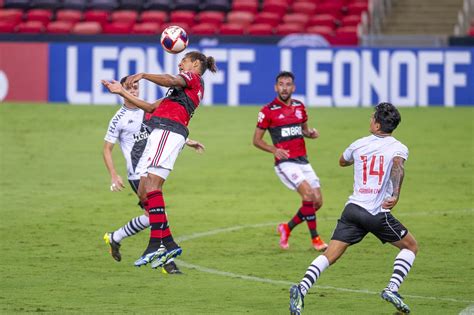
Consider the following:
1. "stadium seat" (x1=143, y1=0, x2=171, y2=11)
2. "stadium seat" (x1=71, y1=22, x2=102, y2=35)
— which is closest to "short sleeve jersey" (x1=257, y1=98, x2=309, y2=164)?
"stadium seat" (x1=71, y1=22, x2=102, y2=35)

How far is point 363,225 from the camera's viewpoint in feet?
35.6

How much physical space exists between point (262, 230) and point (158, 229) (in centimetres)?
507

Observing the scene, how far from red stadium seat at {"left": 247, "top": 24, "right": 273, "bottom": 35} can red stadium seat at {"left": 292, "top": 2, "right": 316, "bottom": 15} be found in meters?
1.78

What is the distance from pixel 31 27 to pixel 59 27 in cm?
82

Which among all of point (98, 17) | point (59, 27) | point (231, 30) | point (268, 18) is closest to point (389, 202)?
point (231, 30)

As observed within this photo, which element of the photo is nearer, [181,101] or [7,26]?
[181,101]

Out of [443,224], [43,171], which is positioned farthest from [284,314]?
[43,171]

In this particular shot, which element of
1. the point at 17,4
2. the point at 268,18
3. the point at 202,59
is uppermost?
the point at 202,59

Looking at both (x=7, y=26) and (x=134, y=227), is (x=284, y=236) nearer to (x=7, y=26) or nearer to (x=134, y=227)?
(x=134, y=227)

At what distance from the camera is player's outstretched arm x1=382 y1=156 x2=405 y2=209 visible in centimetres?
1074

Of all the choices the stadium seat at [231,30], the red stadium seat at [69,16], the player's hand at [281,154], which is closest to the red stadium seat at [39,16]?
the red stadium seat at [69,16]

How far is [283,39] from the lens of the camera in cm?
3034

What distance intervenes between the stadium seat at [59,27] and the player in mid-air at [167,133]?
1990 cm

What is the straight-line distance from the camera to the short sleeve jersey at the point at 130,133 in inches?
558
